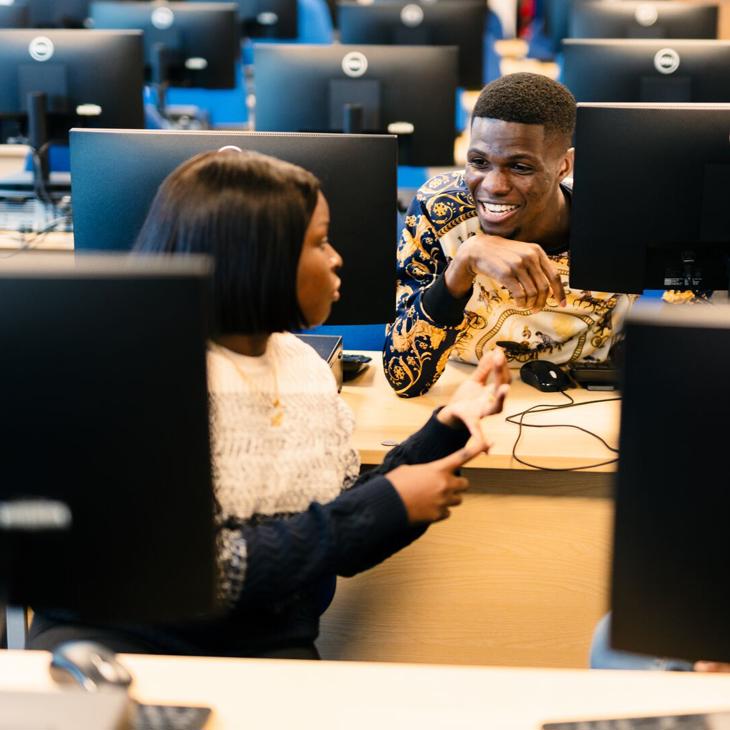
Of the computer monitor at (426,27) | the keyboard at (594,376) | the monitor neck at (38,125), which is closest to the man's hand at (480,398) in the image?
the keyboard at (594,376)

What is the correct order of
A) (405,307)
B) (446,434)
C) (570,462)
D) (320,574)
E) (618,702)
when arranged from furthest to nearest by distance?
(405,307) → (570,462) → (446,434) → (320,574) → (618,702)

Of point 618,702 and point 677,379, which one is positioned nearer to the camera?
point 677,379

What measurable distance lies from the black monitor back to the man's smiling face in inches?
53.7

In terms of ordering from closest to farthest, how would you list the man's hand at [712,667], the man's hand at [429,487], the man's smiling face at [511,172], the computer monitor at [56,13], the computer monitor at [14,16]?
1. the man's hand at [712,667]
2. the man's hand at [429,487]
3. the man's smiling face at [511,172]
4. the computer monitor at [14,16]
5. the computer monitor at [56,13]

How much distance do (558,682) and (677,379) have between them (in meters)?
0.40

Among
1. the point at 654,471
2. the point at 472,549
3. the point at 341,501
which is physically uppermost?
the point at 654,471

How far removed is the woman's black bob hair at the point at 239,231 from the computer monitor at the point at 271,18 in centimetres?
439

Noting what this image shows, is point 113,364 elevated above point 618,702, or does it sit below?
above

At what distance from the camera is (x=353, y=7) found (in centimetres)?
404

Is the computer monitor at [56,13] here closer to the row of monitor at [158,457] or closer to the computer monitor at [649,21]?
the computer monitor at [649,21]

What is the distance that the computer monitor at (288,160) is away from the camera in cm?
173

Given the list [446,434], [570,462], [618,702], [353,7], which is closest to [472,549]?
[570,462]

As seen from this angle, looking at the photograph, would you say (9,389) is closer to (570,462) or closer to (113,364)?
(113,364)

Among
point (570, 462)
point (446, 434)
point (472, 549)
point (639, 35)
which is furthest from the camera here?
point (639, 35)
